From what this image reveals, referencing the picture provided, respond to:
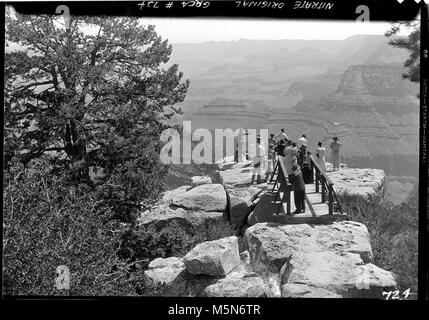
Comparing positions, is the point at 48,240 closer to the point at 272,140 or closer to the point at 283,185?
the point at 272,140

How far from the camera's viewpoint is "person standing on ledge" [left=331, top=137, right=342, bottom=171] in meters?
7.58

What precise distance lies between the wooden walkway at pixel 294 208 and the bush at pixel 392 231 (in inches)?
10.7

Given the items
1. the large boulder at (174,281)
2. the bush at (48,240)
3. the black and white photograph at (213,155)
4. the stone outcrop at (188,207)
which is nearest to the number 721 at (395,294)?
the black and white photograph at (213,155)

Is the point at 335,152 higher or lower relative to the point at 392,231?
higher

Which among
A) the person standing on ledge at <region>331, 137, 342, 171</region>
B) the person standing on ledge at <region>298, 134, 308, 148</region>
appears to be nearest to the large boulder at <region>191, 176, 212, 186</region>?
the person standing on ledge at <region>298, 134, 308, 148</region>

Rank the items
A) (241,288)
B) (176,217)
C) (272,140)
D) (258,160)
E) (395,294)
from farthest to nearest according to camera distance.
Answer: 1. (176,217)
2. (258,160)
3. (272,140)
4. (241,288)
5. (395,294)

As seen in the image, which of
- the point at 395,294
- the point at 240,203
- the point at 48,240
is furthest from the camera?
the point at 240,203

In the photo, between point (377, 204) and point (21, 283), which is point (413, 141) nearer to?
point (377, 204)

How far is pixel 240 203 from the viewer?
10844mm

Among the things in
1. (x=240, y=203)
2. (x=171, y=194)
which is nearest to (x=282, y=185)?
(x=240, y=203)

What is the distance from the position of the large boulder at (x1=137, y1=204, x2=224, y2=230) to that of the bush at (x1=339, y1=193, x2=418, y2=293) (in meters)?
2.66

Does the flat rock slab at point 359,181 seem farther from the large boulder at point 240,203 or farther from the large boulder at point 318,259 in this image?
the large boulder at point 240,203

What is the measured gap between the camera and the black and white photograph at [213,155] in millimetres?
6293

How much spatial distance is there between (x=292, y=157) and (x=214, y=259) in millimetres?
1932
